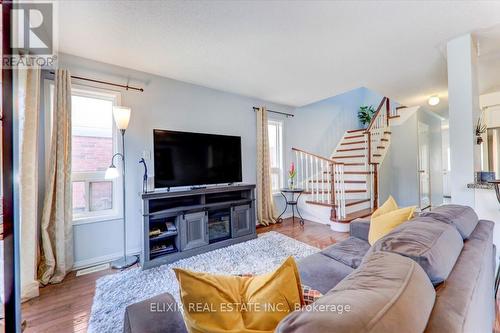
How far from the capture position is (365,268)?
0.69 meters

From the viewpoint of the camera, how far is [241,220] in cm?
316

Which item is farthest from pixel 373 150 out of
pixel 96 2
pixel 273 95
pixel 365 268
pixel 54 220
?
pixel 54 220

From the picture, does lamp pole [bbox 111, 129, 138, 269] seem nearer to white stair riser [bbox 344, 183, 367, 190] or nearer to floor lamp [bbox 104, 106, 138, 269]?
floor lamp [bbox 104, 106, 138, 269]

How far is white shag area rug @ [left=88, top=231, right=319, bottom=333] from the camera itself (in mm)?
1656

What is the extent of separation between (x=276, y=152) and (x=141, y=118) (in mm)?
2573

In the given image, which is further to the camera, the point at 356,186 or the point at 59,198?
the point at 356,186

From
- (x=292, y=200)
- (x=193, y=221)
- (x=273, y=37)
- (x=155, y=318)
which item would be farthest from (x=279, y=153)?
(x=155, y=318)

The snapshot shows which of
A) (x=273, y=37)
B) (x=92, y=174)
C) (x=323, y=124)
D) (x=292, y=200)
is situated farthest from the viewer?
(x=323, y=124)

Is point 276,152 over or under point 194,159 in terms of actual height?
over

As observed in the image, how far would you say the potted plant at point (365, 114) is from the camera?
6.46 m

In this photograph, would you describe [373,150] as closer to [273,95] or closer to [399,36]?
[273,95]

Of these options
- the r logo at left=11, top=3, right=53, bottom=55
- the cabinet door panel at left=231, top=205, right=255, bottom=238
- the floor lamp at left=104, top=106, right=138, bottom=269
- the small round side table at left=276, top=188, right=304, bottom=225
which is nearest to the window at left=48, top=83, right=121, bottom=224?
the floor lamp at left=104, top=106, right=138, bottom=269

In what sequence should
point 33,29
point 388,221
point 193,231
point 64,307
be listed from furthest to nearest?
point 193,231, point 33,29, point 64,307, point 388,221

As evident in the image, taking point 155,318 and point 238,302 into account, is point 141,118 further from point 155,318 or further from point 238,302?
point 238,302
